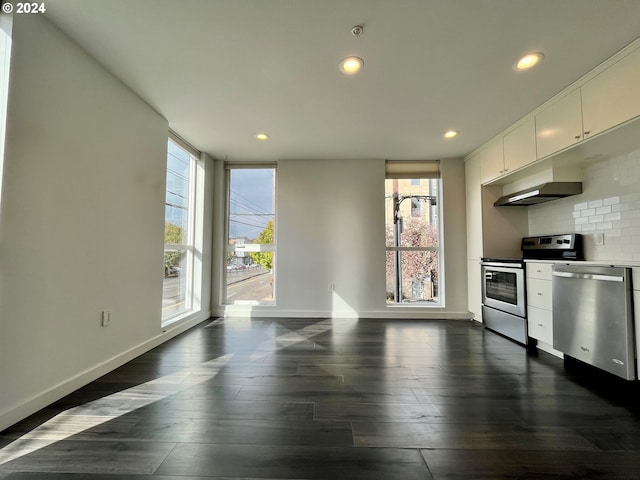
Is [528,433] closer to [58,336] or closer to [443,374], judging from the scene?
[443,374]

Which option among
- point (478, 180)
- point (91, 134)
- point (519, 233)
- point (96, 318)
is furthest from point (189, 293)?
point (519, 233)

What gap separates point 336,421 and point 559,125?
303 centimetres

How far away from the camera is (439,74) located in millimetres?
2164

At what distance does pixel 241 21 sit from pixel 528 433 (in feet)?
9.47

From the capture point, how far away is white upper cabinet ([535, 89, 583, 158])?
2.27 m

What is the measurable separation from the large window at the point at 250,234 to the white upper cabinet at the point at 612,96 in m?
3.61

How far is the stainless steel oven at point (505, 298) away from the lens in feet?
9.68

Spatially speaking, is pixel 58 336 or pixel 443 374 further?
pixel 443 374

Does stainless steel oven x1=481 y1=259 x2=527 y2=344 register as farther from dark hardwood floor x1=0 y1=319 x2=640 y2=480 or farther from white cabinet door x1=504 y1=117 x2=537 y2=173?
white cabinet door x1=504 y1=117 x2=537 y2=173

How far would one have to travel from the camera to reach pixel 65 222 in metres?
1.85

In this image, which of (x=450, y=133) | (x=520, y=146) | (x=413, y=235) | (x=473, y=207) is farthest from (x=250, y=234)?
(x=520, y=146)

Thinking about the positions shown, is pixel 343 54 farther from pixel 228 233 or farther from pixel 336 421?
pixel 228 233

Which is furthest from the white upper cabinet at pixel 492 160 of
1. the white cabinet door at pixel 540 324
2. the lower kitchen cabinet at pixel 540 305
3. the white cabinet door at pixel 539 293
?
the white cabinet door at pixel 540 324

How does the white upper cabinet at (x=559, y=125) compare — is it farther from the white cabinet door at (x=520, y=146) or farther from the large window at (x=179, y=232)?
the large window at (x=179, y=232)
